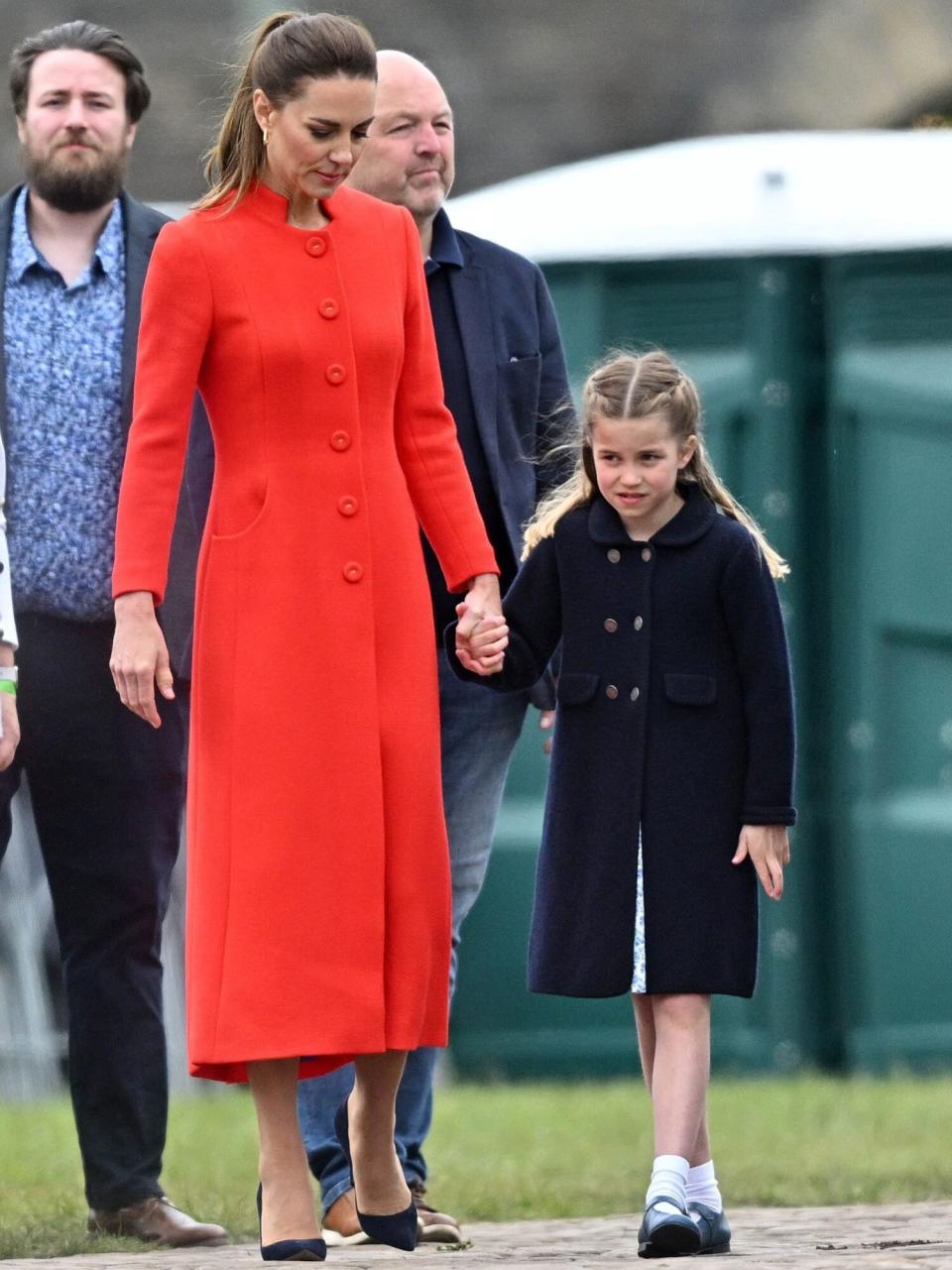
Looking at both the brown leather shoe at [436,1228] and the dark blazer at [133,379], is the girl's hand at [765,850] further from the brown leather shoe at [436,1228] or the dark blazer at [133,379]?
the dark blazer at [133,379]

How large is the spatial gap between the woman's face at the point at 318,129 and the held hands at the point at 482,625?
672 millimetres

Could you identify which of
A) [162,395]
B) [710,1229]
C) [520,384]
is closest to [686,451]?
[520,384]

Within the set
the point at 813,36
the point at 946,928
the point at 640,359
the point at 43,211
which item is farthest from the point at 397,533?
the point at 813,36

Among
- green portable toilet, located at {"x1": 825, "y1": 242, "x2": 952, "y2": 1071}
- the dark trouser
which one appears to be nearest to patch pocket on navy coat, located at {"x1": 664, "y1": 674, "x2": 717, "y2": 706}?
the dark trouser

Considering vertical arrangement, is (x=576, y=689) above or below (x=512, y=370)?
below

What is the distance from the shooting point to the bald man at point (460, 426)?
17.5 feet

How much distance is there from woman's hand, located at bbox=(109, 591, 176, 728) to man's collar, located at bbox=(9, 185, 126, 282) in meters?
1.07

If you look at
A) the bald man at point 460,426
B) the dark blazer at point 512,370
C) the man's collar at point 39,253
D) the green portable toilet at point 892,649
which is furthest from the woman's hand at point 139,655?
the green portable toilet at point 892,649

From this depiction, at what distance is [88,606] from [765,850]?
1281 mm

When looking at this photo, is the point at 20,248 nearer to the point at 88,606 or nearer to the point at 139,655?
the point at 88,606

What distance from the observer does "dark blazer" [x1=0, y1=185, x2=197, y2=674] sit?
5.26 meters

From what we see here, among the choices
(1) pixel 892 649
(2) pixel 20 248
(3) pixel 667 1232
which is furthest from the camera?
(1) pixel 892 649

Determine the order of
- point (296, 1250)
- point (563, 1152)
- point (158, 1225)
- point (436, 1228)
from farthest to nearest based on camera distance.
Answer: point (563, 1152), point (158, 1225), point (436, 1228), point (296, 1250)

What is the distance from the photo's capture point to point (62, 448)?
5.33 metres
